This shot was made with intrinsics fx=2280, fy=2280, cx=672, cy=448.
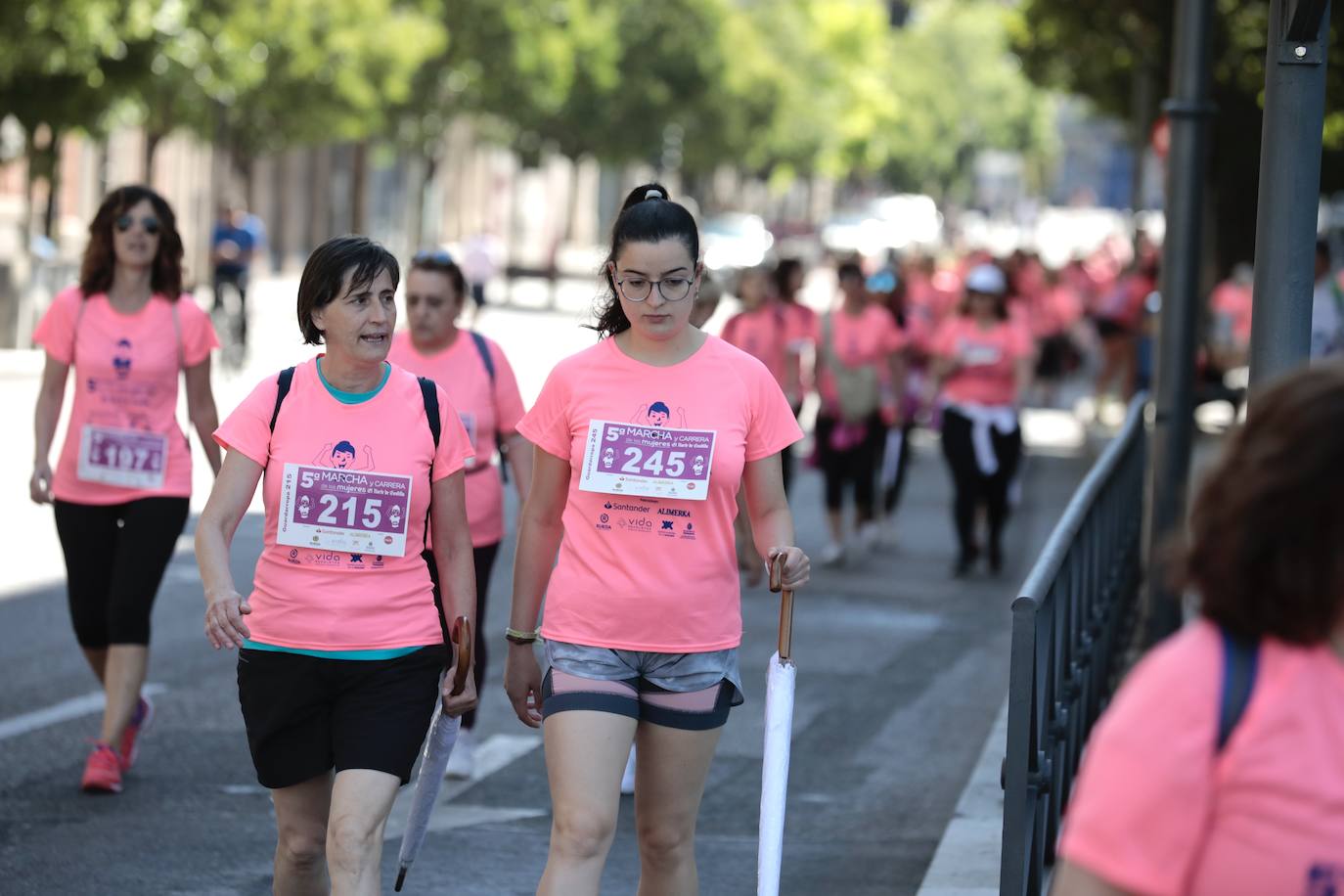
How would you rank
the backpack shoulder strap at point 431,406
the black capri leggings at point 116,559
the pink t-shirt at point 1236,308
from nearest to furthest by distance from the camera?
the backpack shoulder strap at point 431,406, the black capri leggings at point 116,559, the pink t-shirt at point 1236,308

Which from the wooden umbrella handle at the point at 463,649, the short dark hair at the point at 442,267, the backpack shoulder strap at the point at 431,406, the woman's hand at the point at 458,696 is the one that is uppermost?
the short dark hair at the point at 442,267

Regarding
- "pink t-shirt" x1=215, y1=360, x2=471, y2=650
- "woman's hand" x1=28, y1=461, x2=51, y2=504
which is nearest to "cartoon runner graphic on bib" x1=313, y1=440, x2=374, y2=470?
"pink t-shirt" x1=215, y1=360, x2=471, y2=650

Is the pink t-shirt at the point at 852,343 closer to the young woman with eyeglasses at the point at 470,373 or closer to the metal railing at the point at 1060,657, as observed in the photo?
the metal railing at the point at 1060,657

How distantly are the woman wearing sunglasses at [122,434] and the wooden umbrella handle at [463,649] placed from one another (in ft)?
7.72

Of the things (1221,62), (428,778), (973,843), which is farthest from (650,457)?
(1221,62)

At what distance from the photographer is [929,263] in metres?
23.3

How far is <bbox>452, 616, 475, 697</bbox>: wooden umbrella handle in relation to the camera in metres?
4.66

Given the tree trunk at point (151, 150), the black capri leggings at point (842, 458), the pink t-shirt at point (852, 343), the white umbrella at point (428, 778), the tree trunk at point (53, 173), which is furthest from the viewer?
the tree trunk at point (151, 150)

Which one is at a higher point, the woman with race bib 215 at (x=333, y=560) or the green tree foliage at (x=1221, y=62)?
the green tree foliage at (x=1221, y=62)

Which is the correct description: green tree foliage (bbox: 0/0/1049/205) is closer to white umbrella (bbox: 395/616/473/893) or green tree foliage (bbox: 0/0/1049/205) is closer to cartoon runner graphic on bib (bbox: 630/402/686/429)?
white umbrella (bbox: 395/616/473/893)

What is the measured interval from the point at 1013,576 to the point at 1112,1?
958cm

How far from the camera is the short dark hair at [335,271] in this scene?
4668 millimetres

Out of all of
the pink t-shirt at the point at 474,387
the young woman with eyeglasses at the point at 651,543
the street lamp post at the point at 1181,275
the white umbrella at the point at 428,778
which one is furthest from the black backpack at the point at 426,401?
the street lamp post at the point at 1181,275

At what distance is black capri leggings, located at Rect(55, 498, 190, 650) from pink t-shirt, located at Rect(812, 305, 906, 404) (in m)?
6.73
